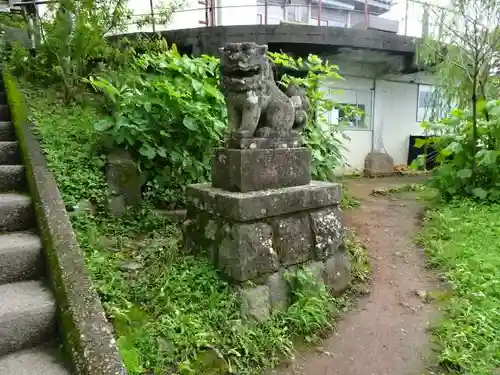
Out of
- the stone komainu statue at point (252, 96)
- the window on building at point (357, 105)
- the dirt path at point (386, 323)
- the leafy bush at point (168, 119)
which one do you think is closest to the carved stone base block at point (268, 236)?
the dirt path at point (386, 323)

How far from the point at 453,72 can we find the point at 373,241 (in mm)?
3532

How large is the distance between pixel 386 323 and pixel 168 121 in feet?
8.22

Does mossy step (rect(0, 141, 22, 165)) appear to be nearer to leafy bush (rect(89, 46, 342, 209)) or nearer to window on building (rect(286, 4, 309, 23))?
leafy bush (rect(89, 46, 342, 209))

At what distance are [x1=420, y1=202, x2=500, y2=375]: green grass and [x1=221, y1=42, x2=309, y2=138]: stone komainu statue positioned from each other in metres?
1.68

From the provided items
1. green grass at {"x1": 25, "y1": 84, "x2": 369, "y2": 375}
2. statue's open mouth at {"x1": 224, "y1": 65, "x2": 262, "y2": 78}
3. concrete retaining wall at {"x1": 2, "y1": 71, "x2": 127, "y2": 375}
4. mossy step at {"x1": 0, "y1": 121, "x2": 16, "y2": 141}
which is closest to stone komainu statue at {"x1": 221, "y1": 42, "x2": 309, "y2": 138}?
statue's open mouth at {"x1": 224, "y1": 65, "x2": 262, "y2": 78}

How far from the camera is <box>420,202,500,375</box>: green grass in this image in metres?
2.17

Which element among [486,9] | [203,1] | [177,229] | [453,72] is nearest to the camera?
[177,229]

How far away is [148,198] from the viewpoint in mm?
3592

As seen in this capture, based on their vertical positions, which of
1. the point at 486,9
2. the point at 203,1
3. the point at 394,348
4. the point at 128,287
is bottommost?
the point at 394,348

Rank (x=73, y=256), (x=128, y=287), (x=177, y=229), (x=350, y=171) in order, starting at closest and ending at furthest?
(x=73, y=256) → (x=128, y=287) → (x=177, y=229) → (x=350, y=171)

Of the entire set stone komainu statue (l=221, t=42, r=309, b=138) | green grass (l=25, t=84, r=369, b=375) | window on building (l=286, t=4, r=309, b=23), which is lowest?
green grass (l=25, t=84, r=369, b=375)

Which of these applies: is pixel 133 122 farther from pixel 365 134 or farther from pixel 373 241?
pixel 365 134

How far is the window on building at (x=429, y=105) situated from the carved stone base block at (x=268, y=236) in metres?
6.80

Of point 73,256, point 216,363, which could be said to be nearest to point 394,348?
point 216,363
